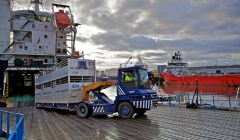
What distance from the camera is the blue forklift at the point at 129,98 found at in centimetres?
1297

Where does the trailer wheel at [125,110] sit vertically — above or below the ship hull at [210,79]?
below

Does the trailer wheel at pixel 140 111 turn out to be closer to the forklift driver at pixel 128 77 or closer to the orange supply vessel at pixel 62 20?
the forklift driver at pixel 128 77

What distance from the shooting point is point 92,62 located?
16453 millimetres

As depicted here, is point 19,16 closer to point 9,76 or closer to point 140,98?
point 9,76

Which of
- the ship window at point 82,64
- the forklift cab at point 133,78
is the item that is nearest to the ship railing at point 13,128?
the forklift cab at point 133,78

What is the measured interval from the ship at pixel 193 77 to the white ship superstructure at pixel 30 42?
787 inches

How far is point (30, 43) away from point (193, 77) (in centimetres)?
2621

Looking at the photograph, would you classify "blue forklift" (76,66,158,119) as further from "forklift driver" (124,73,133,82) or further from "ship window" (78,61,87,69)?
"ship window" (78,61,87,69)

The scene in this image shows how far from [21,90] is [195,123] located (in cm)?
2846

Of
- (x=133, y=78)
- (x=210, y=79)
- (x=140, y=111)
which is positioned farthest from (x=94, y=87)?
(x=210, y=79)

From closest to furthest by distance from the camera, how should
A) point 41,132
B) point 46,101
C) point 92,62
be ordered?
1. point 41,132
2. point 92,62
3. point 46,101

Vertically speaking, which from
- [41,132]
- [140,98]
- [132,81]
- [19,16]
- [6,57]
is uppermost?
[19,16]

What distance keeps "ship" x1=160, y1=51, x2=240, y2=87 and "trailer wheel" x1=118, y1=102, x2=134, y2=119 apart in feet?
92.8

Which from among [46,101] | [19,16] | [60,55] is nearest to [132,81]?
[46,101]
